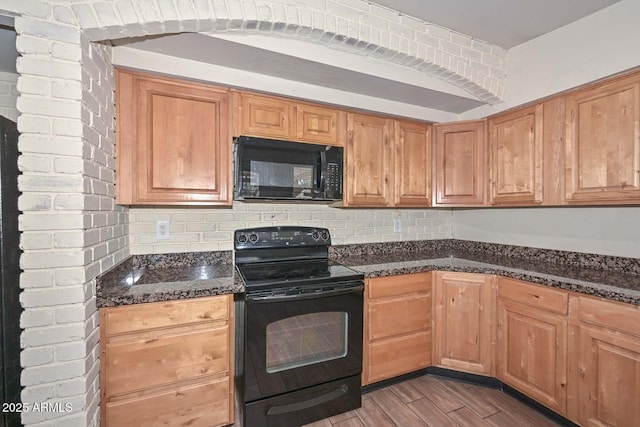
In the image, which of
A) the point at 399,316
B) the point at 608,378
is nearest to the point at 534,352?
the point at 608,378

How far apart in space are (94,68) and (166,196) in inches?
28.2

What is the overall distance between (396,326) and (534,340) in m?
0.86

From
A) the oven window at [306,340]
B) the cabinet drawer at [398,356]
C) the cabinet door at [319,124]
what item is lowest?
the cabinet drawer at [398,356]

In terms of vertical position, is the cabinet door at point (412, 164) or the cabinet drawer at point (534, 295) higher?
the cabinet door at point (412, 164)

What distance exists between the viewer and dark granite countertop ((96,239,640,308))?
146 centimetres

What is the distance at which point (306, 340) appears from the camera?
1741 millimetres


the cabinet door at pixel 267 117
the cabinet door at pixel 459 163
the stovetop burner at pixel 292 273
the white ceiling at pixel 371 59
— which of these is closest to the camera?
the white ceiling at pixel 371 59

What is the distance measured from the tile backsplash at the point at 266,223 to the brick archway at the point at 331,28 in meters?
1.11

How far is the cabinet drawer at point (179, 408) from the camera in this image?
1.41 m

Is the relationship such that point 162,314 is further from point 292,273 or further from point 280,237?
point 280,237

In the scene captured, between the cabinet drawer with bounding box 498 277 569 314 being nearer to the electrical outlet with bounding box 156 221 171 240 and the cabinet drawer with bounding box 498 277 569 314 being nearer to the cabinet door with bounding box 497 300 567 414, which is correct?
the cabinet door with bounding box 497 300 567 414

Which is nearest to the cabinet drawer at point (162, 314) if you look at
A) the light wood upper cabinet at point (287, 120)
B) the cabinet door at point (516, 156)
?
Answer: the light wood upper cabinet at point (287, 120)

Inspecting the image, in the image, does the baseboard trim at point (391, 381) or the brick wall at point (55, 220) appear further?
the baseboard trim at point (391, 381)

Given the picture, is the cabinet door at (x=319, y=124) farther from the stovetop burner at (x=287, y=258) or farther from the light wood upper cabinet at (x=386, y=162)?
the stovetop burner at (x=287, y=258)
